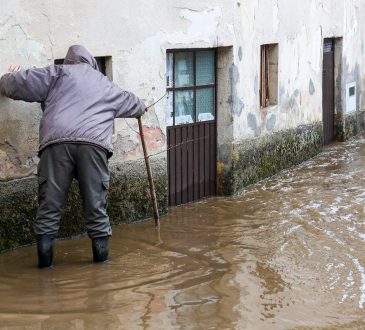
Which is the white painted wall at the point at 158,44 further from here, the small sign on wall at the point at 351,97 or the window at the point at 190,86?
the small sign on wall at the point at 351,97

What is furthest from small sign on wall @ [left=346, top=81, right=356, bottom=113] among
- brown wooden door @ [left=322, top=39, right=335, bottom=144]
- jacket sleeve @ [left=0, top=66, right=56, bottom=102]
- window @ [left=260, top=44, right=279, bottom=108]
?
jacket sleeve @ [left=0, top=66, right=56, bottom=102]

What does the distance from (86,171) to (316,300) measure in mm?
2002

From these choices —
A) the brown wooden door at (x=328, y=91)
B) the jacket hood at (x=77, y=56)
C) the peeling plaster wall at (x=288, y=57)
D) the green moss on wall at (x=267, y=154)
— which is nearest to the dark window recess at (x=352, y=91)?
the brown wooden door at (x=328, y=91)

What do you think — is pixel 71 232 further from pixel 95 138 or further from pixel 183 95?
pixel 183 95

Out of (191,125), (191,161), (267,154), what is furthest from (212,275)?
(267,154)

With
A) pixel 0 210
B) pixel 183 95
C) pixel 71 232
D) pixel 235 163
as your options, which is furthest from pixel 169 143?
pixel 0 210

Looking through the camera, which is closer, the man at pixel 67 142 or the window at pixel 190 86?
the man at pixel 67 142

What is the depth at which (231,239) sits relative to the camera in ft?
25.2

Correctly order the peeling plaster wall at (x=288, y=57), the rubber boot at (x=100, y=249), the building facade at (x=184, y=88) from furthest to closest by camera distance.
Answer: the peeling plaster wall at (x=288, y=57) < the building facade at (x=184, y=88) < the rubber boot at (x=100, y=249)

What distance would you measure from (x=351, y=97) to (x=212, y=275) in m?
9.41

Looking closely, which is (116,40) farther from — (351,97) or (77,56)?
(351,97)

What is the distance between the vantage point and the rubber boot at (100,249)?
657 cm

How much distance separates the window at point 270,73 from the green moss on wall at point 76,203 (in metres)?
3.19

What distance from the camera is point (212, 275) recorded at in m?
6.35
